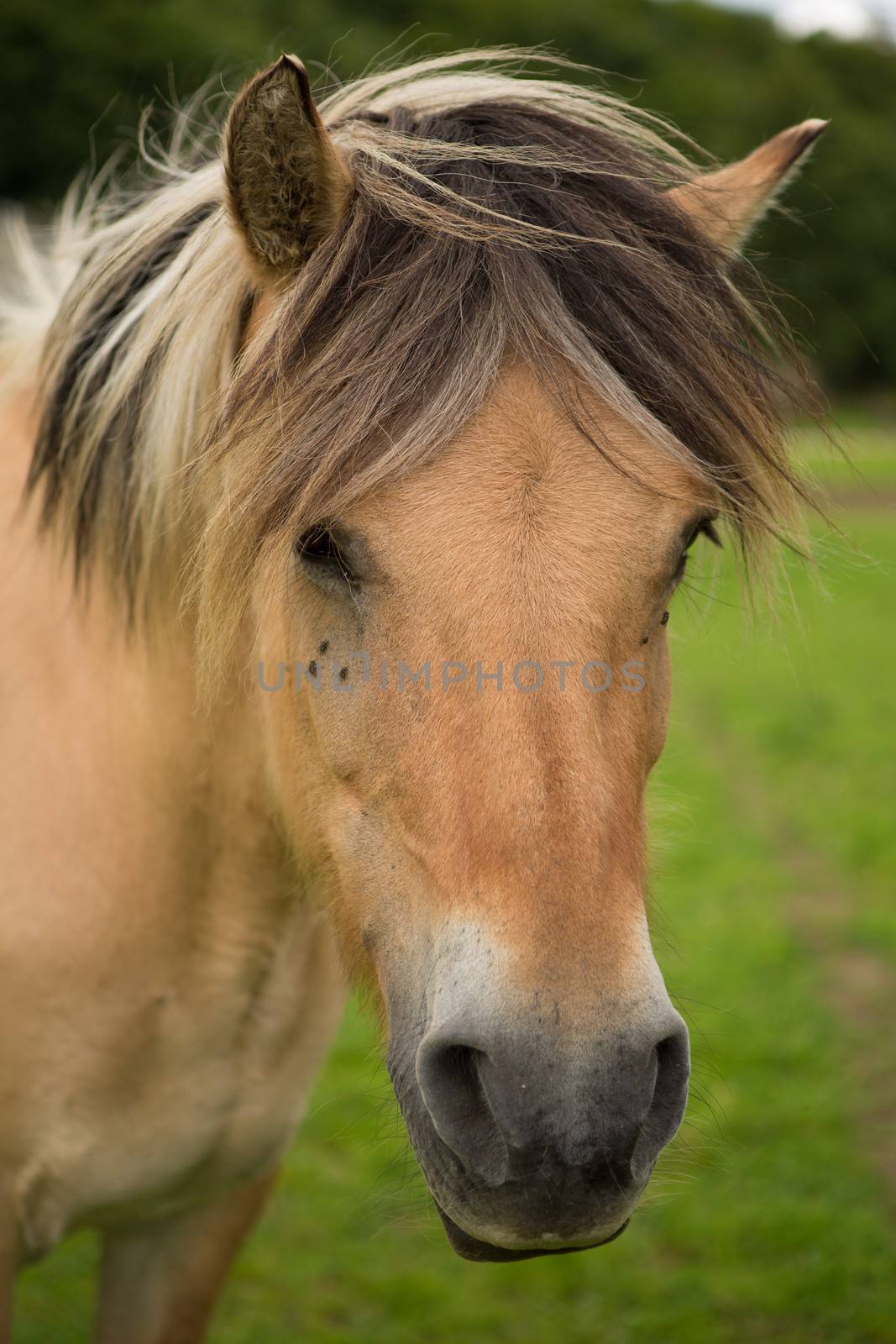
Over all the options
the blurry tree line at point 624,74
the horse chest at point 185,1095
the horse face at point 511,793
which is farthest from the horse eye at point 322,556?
the blurry tree line at point 624,74

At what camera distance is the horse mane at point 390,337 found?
5.91 feet

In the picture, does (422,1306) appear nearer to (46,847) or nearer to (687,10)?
(46,847)

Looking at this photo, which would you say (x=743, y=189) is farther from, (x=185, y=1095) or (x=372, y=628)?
(x=185, y=1095)

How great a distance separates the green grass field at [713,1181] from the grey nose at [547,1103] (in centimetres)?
50

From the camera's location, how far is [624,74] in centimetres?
1124

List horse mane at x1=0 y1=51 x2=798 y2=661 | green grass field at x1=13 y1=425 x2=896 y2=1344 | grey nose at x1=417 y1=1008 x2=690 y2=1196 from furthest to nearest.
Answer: green grass field at x1=13 y1=425 x2=896 y2=1344 < horse mane at x1=0 y1=51 x2=798 y2=661 < grey nose at x1=417 y1=1008 x2=690 y2=1196

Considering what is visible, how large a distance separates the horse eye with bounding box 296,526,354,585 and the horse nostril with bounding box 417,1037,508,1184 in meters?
0.77

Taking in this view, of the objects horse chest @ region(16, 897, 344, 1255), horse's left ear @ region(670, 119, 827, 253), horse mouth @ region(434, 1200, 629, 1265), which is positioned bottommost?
horse chest @ region(16, 897, 344, 1255)

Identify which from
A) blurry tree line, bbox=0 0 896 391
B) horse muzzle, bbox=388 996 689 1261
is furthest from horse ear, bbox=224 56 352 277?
horse muzzle, bbox=388 996 689 1261

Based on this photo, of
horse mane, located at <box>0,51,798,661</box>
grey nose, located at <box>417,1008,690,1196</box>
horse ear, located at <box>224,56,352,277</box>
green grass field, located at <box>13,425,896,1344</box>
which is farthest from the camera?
green grass field, located at <box>13,425,896,1344</box>

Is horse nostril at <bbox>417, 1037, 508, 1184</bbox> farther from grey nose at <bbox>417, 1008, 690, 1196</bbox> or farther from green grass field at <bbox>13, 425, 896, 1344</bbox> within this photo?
green grass field at <bbox>13, 425, 896, 1344</bbox>

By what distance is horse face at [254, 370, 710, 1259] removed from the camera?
145cm

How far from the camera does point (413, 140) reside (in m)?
1.99

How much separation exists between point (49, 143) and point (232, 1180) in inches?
1367
